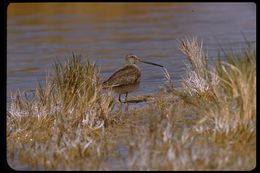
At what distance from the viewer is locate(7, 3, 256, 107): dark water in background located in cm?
1488

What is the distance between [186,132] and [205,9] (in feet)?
59.7

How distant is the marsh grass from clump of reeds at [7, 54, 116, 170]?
1cm

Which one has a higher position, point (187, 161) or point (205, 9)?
point (205, 9)

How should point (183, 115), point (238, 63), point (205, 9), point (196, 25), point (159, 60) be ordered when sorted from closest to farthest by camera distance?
1. point (238, 63)
2. point (183, 115)
3. point (159, 60)
4. point (196, 25)
5. point (205, 9)

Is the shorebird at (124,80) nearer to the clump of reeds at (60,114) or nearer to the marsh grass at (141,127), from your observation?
the marsh grass at (141,127)

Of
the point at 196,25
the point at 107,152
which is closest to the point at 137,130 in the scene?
the point at 107,152

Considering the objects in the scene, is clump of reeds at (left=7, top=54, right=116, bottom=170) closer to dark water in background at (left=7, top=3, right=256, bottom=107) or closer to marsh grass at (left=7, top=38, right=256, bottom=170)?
marsh grass at (left=7, top=38, right=256, bottom=170)

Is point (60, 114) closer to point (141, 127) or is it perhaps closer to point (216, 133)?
point (141, 127)

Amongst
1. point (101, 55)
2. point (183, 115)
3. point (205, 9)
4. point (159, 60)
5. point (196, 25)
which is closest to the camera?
point (183, 115)

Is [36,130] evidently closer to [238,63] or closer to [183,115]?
[183,115]

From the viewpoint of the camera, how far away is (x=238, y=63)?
8.09 m

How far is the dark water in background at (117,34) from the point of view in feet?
48.8

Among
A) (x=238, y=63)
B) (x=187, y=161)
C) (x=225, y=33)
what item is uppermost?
(x=225, y=33)

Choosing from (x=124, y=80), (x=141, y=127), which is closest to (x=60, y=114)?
(x=141, y=127)
